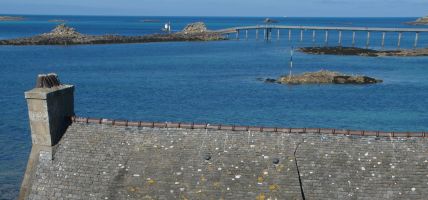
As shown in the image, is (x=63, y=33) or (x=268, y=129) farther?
(x=63, y=33)

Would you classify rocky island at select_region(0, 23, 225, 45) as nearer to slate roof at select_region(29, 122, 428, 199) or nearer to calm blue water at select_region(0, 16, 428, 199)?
calm blue water at select_region(0, 16, 428, 199)

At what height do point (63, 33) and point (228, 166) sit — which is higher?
point (228, 166)

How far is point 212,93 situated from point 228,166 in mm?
48719

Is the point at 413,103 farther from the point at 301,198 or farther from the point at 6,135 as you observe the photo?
the point at 301,198

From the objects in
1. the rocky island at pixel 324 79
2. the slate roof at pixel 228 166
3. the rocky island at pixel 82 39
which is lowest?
the rocky island at pixel 324 79

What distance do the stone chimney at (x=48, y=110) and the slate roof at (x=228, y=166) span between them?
0.43 m

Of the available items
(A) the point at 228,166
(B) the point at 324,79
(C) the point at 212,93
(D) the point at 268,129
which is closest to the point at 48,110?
(A) the point at 228,166

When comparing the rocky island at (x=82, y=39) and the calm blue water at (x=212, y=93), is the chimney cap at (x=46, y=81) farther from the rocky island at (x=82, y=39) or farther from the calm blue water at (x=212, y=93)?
the rocky island at (x=82, y=39)

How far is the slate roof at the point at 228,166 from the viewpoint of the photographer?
42.4 feet

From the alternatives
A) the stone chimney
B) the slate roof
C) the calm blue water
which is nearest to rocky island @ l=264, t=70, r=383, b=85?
the calm blue water

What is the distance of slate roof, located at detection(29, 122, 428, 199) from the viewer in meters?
→ 12.9

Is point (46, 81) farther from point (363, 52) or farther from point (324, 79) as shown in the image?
point (363, 52)

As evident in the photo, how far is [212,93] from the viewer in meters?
62.2

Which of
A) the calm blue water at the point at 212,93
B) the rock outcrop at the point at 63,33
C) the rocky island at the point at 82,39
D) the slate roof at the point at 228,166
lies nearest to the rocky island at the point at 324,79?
the calm blue water at the point at 212,93
